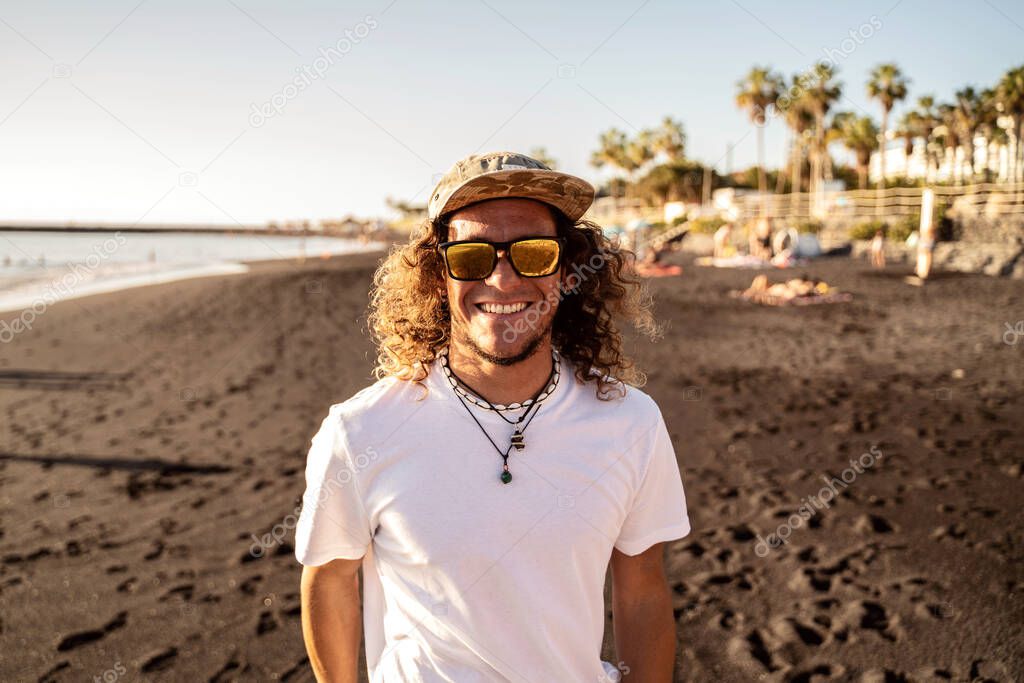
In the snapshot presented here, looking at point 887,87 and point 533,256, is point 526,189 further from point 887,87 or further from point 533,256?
point 887,87

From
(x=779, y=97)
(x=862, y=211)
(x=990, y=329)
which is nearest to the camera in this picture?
(x=990, y=329)

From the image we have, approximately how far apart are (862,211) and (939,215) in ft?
→ 18.4

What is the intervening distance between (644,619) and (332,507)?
1023mm

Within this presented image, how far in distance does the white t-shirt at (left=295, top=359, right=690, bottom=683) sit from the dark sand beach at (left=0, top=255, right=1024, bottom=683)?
2720 millimetres

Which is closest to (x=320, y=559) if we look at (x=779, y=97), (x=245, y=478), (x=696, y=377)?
(x=245, y=478)

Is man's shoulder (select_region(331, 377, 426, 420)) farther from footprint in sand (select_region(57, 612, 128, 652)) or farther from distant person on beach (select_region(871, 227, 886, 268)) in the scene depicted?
Result: distant person on beach (select_region(871, 227, 886, 268))

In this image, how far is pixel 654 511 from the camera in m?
1.98

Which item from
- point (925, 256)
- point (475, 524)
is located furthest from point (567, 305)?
point (925, 256)

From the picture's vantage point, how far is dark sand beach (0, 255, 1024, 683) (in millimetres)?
4242

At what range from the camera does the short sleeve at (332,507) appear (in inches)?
72.1

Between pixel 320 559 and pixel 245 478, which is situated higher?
pixel 320 559

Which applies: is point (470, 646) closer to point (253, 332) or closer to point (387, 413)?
point (387, 413)

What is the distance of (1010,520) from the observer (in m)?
5.48

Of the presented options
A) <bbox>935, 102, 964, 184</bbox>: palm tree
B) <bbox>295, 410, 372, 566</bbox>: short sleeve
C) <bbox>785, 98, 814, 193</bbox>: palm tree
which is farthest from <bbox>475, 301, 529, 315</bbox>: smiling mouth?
<bbox>935, 102, 964, 184</bbox>: palm tree
